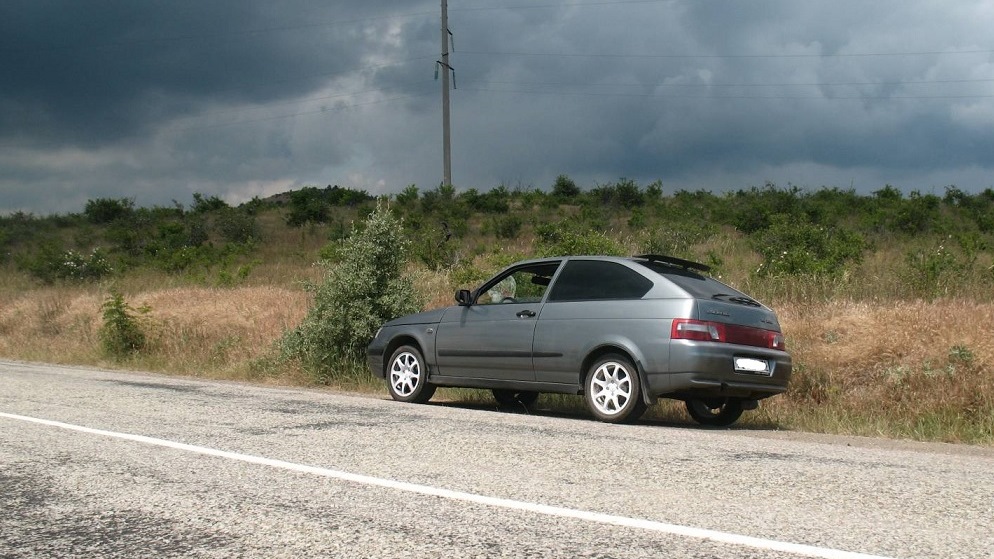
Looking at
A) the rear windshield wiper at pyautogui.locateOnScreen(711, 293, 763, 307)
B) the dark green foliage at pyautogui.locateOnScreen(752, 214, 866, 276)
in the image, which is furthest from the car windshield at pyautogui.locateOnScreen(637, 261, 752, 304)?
the dark green foliage at pyautogui.locateOnScreen(752, 214, 866, 276)

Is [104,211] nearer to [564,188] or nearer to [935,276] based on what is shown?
[564,188]

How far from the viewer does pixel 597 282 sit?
995 cm

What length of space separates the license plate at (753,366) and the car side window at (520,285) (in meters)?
2.28

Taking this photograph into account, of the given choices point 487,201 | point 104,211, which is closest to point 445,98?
point 487,201

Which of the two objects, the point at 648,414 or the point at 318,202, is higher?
the point at 318,202

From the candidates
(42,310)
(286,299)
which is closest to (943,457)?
(286,299)

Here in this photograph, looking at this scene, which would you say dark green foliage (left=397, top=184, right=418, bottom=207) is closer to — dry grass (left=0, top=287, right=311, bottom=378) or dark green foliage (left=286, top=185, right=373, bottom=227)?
dark green foliage (left=286, top=185, right=373, bottom=227)

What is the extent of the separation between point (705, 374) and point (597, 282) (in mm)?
1619

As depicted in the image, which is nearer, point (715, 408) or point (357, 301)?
point (715, 408)

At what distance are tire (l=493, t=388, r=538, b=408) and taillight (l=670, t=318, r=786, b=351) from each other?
9.58ft

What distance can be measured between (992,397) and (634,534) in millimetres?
6932

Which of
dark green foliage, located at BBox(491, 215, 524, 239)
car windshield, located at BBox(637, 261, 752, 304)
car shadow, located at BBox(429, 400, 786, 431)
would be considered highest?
dark green foliage, located at BBox(491, 215, 524, 239)

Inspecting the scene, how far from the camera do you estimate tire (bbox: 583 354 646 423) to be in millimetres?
9211

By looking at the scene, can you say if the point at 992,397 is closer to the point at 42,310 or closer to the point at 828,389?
the point at 828,389
